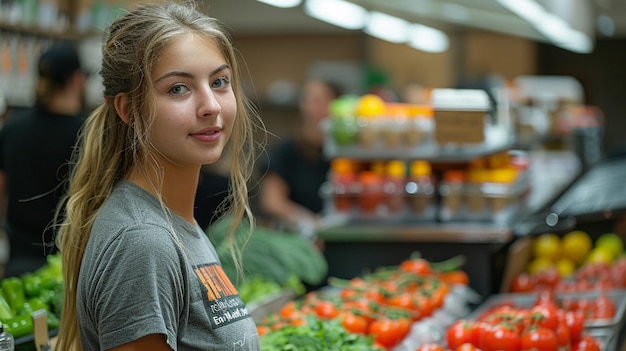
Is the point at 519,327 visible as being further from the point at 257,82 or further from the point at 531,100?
the point at 257,82

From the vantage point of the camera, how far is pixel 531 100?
33.2 feet

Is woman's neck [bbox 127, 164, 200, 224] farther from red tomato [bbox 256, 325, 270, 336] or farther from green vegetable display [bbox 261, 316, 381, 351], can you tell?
red tomato [bbox 256, 325, 270, 336]

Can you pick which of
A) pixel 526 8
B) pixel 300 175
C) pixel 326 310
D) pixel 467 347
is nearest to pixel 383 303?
pixel 326 310

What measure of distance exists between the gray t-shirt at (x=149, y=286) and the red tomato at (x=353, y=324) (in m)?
1.33

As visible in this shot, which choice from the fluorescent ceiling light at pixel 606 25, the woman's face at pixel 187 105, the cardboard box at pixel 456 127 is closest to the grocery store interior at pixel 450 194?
the cardboard box at pixel 456 127

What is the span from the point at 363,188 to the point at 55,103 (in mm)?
1815

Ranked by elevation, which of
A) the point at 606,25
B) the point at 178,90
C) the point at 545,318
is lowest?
the point at 545,318

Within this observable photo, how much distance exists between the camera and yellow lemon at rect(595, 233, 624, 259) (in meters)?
A: 5.66

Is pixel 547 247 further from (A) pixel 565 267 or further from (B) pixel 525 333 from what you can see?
Result: (B) pixel 525 333

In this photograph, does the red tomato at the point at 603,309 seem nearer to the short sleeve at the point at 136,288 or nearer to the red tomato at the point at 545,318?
the red tomato at the point at 545,318

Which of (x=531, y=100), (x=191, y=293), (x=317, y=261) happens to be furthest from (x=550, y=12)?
(x=191, y=293)

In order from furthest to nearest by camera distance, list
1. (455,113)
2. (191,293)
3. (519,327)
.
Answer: (455,113) < (519,327) < (191,293)

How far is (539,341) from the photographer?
311 cm

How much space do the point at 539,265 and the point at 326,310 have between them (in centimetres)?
237
